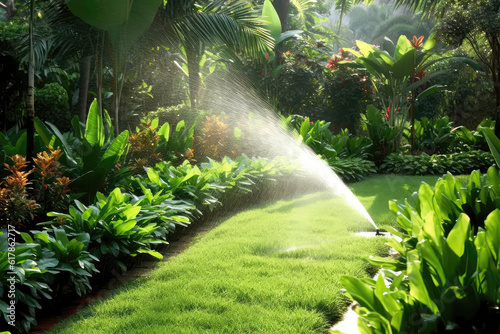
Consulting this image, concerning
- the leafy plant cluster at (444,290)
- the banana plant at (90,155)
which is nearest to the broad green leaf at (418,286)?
the leafy plant cluster at (444,290)

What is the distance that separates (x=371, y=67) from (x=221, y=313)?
27.5 feet

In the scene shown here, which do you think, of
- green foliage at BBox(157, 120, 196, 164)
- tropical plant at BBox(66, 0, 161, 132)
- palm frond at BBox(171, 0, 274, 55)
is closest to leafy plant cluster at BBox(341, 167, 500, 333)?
tropical plant at BBox(66, 0, 161, 132)

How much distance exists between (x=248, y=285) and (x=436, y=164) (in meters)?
6.89

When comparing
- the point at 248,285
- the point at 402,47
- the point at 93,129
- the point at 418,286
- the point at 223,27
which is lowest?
the point at 248,285

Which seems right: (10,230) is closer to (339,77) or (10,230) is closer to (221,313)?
(221,313)

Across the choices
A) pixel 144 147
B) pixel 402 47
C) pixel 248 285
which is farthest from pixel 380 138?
pixel 248 285

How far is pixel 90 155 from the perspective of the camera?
4.30 meters

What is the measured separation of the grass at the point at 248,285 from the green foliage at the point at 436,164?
4184 millimetres

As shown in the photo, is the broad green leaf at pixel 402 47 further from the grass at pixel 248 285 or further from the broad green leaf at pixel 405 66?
the grass at pixel 248 285

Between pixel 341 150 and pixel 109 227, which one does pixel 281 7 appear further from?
pixel 109 227

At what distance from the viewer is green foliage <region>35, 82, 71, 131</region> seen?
30.3 feet

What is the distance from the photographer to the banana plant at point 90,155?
417 centimetres

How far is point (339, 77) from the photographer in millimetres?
12898

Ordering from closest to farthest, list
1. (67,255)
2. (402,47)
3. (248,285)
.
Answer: (67,255) → (248,285) → (402,47)
